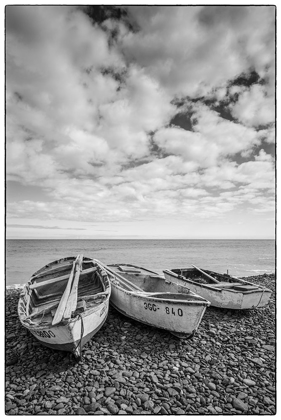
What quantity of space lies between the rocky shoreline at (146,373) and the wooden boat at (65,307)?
1.50 ft

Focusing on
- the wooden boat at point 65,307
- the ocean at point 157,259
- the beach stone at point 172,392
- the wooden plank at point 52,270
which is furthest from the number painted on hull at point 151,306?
the ocean at point 157,259

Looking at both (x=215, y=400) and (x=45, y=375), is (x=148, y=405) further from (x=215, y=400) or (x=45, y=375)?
(x=45, y=375)

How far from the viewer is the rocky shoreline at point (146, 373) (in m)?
3.77

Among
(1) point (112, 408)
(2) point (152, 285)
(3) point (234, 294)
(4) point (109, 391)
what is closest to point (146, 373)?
(4) point (109, 391)

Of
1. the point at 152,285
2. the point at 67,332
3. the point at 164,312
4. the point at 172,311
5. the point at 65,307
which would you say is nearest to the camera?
the point at 67,332

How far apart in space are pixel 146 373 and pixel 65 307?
2199 mm

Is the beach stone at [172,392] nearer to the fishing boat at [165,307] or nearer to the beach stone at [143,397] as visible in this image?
the beach stone at [143,397]

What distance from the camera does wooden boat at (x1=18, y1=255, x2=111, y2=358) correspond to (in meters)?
4.59

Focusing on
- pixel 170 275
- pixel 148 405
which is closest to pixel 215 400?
pixel 148 405

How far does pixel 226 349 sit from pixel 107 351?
2.74m

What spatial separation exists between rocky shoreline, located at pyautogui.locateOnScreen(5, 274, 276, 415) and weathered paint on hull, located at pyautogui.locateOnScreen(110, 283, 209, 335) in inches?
13.6

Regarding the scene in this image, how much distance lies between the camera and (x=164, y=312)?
5609 mm

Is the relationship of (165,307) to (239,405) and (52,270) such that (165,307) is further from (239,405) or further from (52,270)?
(52,270)

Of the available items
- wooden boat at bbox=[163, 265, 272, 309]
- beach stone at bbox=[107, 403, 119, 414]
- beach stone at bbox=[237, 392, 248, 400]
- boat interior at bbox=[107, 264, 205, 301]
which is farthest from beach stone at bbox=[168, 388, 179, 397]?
wooden boat at bbox=[163, 265, 272, 309]
